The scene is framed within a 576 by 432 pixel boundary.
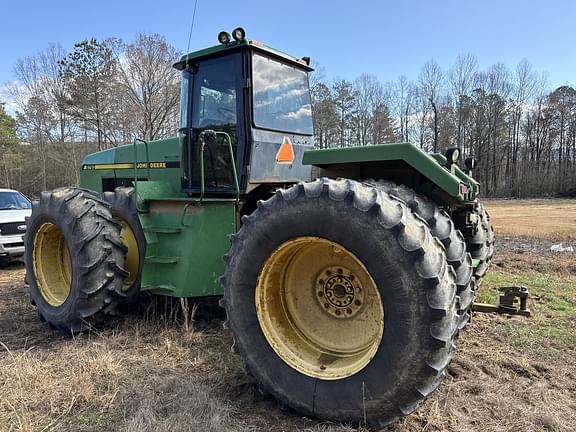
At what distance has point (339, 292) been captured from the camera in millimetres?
2971

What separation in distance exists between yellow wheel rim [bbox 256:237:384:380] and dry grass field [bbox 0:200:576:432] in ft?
1.34

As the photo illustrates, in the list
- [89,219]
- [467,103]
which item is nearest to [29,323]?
[89,219]

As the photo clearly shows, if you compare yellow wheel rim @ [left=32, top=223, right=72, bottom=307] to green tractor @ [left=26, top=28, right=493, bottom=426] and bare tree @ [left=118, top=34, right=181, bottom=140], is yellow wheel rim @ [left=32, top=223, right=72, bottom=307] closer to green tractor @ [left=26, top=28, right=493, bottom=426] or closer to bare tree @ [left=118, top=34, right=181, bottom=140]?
green tractor @ [left=26, top=28, right=493, bottom=426]

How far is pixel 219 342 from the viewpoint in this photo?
406 centimetres

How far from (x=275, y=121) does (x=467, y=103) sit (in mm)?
48219

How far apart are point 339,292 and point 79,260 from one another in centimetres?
267

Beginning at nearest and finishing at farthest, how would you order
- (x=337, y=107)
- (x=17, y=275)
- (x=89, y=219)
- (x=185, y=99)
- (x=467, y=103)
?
(x=89, y=219)
(x=185, y=99)
(x=17, y=275)
(x=337, y=107)
(x=467, y=103)

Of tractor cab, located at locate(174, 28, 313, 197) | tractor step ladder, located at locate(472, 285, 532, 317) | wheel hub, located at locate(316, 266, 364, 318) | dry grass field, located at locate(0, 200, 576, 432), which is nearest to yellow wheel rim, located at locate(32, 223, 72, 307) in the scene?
dry grass field, located at locate(0, 200, 576, 432)

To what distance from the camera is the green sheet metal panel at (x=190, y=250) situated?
163 inches

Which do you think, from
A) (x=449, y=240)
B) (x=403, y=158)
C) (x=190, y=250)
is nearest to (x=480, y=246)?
(x=449, y=240)

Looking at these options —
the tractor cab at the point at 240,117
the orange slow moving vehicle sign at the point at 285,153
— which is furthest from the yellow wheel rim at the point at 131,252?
the orange slow moving vehicle sign at the point at 285,153

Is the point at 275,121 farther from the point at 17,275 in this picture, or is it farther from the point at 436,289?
the point at 17,275

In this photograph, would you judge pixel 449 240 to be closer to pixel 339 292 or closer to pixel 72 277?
pixel 339 292

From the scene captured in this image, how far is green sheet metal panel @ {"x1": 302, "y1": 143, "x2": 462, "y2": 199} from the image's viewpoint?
3100 mm
